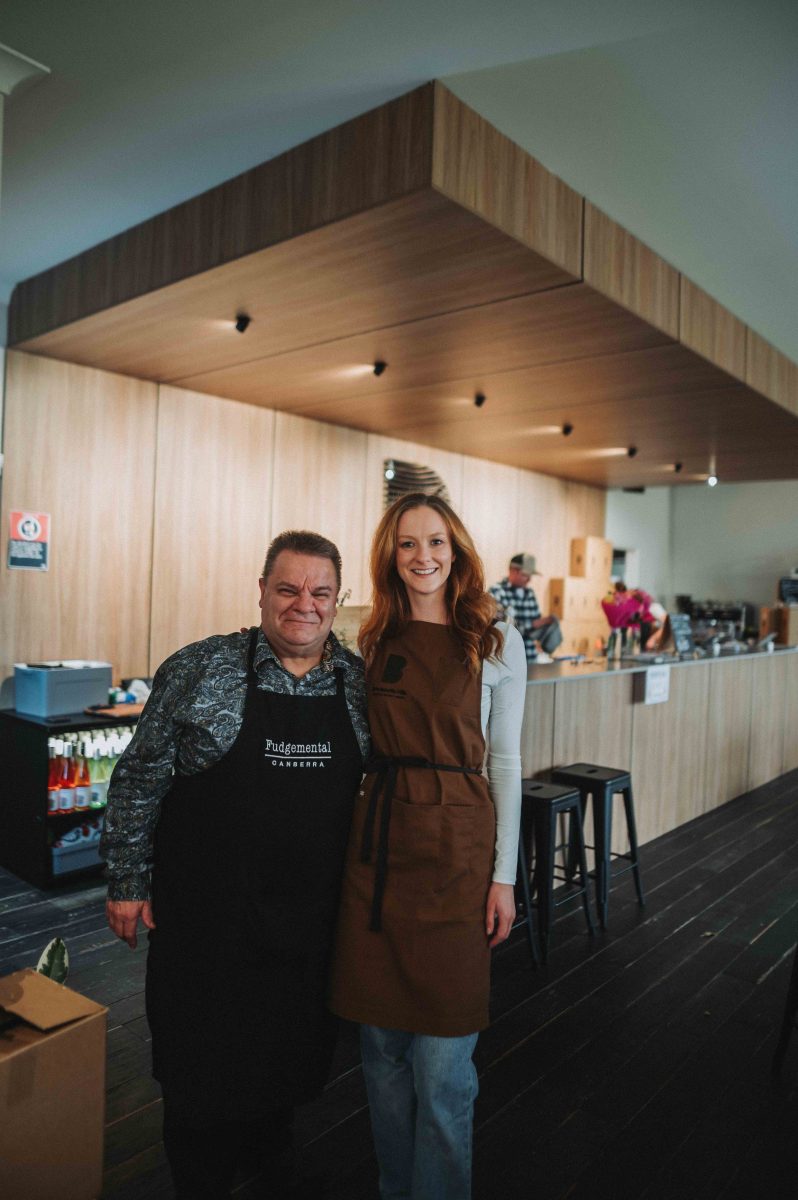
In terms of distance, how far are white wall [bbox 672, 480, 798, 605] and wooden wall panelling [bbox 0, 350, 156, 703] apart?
10258 millimetres

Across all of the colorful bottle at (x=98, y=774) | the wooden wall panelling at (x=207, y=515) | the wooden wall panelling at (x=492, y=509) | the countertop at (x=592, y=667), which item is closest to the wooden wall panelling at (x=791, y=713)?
the countertop at (x=592, y=667)

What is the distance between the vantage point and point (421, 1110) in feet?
5.06

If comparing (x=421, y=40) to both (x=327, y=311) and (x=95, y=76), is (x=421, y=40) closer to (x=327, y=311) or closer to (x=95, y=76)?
(x=95, y=76)

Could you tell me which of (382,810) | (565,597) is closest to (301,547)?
(382,810)

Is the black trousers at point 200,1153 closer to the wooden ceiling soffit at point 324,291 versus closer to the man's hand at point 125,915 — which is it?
the man's hand at point 125,915

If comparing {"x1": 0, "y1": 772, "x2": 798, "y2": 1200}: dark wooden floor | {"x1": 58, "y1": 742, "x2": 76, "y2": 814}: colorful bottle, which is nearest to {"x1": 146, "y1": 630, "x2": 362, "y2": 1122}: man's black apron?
{"x1": 0, "y1": 772, "x2": 798, "y2": 1200}: dark wooden floor

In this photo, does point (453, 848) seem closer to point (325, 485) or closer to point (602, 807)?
point (602, 807)

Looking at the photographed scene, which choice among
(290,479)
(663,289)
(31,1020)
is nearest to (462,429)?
(290,479)

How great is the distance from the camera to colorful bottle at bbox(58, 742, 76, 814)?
12.9ft

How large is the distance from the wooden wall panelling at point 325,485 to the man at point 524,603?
1175 millimetres

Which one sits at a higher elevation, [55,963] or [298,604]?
[298,604]

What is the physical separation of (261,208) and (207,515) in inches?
105

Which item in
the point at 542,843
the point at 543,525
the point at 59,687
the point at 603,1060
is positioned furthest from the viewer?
the point at 543,525

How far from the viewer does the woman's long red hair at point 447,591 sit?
174 centimetres
